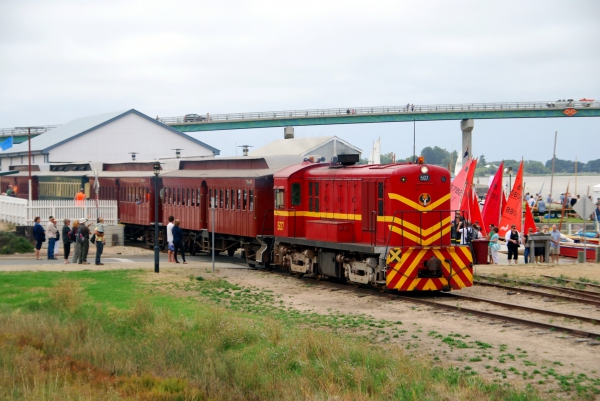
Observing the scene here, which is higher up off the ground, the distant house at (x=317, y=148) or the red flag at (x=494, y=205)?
the distant house at (x=317, y=148)

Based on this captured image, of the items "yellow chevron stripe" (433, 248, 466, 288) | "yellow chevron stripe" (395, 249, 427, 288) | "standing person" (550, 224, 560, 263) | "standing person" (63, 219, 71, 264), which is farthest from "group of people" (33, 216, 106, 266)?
"standing person" (550, 224, 560, 263)

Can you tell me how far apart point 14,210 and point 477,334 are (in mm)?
33063

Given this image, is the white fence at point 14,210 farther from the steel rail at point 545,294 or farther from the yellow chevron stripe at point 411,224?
the steel rail at point 545,294

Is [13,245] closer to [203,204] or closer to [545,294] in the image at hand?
[203,204]

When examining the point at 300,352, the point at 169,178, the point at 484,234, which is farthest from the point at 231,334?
Answer: the point at 169,178

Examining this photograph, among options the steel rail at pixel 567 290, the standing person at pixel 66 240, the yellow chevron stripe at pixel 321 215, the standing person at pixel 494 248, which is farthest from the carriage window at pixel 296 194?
the standing person at pixel 66 240

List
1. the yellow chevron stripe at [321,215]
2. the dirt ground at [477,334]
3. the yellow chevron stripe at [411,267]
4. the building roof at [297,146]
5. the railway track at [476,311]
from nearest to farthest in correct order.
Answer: the dirt ground at [477,334], the railway track at [476,311], the yellow chevron stripe at [411,267], the yellow chevron stripe at [321,215], the building roof at [297,146]

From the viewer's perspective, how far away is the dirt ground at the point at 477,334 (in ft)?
40.9

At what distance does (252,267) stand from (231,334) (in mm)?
14352

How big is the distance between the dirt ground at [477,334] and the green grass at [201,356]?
396 mm

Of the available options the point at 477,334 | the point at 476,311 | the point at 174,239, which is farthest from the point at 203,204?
the point at 477,334

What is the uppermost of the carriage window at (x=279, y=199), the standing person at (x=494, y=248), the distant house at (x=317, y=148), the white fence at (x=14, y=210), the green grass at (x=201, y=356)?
the distant house at (x=317, y=148)

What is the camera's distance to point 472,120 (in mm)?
99875

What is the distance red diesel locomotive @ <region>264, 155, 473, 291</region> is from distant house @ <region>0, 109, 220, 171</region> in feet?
165
